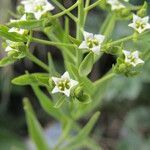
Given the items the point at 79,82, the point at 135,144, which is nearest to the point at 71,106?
the point at 79,82

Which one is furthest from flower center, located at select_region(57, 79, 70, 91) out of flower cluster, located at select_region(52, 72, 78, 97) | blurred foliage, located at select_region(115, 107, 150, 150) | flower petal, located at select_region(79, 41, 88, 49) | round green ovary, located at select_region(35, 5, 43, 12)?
blurred foliage, located at select_region(115, 107, 150, 150)

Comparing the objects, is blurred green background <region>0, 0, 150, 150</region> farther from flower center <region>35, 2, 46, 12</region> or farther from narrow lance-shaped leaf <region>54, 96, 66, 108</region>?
narrow lance-shaped leaf <region>54, 96, 66, 108</region>

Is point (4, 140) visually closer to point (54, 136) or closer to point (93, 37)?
point (54, 136)

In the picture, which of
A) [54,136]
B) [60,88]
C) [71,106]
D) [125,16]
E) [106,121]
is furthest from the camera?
[106,121]

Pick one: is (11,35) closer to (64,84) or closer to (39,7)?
(39,7)

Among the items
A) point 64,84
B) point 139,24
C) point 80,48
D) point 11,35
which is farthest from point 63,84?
point 139,24

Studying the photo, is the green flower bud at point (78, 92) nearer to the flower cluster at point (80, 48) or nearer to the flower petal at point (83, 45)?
the flower cluster at point (80, 48)
